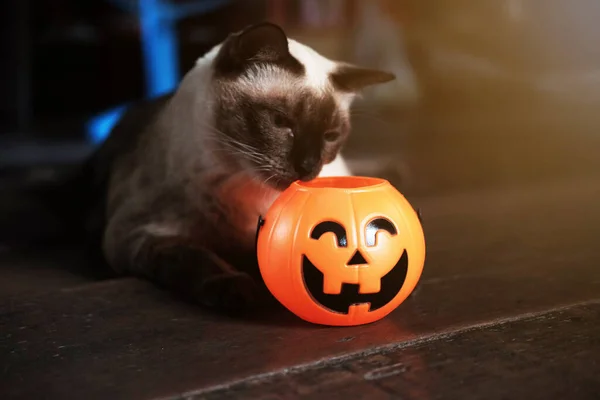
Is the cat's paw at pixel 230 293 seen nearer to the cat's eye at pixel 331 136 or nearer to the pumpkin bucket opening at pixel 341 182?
the pumpkin bucket opening at pixel 341 182

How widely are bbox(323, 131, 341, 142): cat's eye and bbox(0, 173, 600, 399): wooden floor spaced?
331 mm

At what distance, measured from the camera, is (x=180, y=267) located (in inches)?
46.5

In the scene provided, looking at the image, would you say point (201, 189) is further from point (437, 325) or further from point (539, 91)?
point (539, 91)

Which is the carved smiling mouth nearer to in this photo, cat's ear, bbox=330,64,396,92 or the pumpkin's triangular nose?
the pumpkin's triangular nose

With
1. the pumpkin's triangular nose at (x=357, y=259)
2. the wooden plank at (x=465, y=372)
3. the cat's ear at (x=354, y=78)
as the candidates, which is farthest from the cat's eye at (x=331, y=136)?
the wooden plank at (x=465, y=372)

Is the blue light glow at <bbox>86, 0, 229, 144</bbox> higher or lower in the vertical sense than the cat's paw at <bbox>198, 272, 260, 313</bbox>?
higher

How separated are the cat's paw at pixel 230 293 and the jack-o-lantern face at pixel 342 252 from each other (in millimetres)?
77

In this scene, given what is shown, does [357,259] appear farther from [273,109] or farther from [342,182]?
[273,109]

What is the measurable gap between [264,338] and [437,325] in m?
0.27

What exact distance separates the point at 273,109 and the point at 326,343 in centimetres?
44

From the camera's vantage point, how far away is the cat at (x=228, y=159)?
1.15m

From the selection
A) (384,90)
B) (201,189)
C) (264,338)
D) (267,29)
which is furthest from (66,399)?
(384,90)

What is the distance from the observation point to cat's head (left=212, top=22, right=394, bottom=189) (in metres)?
1.14

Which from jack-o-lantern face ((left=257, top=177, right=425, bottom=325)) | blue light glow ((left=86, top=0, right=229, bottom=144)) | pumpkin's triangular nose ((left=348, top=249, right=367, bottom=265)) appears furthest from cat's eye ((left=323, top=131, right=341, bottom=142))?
blue light glow ((left=86, top=0, right=229, bottom=144))
